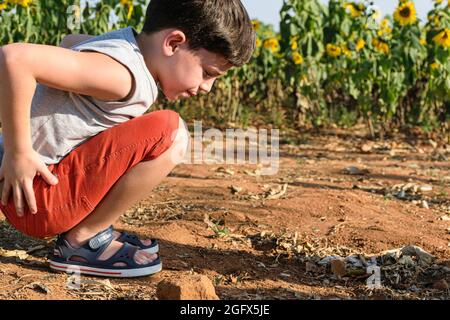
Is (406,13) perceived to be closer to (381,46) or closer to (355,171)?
(381,46)

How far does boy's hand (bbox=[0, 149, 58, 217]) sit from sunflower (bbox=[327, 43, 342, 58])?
4.39 meters

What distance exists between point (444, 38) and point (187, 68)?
3812mm

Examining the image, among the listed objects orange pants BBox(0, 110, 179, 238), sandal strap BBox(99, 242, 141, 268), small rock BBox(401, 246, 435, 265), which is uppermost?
orange pants BBox(0, 110, 179, 238)

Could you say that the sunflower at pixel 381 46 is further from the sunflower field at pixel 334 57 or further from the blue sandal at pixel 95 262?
the blue sandal at pixel 95 262

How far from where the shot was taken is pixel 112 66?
2.13 meters

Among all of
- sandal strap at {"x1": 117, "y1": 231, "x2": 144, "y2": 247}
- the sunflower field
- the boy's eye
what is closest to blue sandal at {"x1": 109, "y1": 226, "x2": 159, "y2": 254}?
sandal strap at {"x1": 117, "y1": 231, "x2": 144, "y2": 247}

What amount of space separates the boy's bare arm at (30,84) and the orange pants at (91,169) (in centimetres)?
12

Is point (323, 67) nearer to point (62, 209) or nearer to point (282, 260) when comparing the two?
point (282, 260)

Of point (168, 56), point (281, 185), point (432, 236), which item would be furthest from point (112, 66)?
point (281, 185)

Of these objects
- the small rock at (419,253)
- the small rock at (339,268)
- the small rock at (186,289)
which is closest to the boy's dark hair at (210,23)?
the small rock at (186,289)

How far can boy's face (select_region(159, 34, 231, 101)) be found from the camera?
7.53 ft

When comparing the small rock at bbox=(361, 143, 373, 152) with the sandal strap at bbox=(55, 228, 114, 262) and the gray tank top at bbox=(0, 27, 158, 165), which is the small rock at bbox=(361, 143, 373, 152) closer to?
the sandal strap at bbox=(55, 228, 114, 262)

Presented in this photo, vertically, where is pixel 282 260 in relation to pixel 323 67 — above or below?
below

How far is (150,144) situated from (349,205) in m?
1.43
